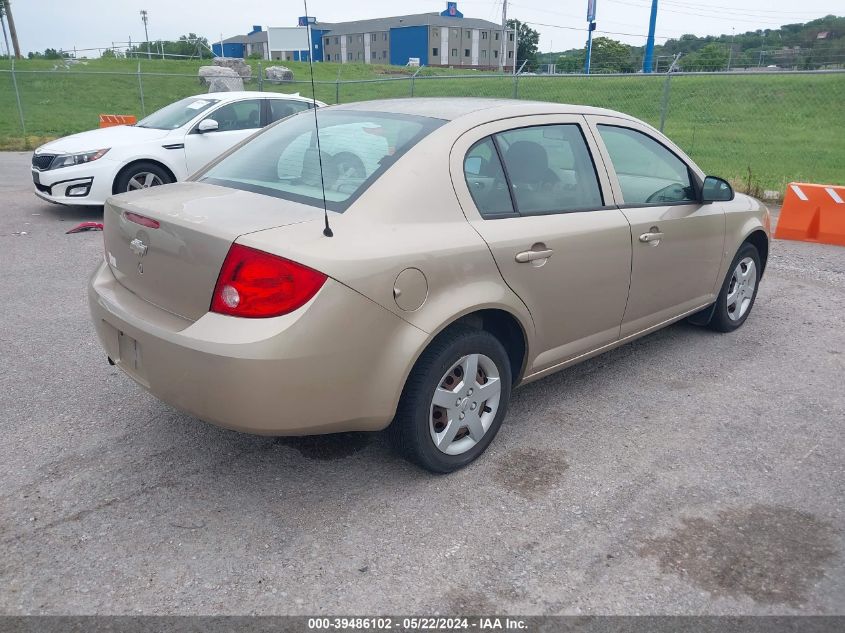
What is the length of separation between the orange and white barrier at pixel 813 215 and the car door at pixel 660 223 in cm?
434

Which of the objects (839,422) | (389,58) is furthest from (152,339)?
(389,58)

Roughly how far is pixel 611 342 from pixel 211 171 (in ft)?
8.02

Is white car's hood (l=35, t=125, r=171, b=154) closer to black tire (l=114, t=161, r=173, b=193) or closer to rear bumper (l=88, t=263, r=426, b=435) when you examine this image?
black tire (l=114, t=161, r=173, b=193)

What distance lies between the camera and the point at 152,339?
2.89m

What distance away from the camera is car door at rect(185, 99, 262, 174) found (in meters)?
9.23

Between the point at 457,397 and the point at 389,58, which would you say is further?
the point at 389,58

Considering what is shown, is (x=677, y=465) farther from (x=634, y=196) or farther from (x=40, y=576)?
(x=40, y=576)

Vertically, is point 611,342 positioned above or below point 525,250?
below

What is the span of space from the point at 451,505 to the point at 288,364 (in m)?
1.01

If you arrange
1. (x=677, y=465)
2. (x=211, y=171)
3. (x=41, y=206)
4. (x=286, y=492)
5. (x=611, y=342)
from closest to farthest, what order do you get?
(x=286, y=492) → (x=677, y=465) → (x=211, y=171) → (x=611, y=342) → (x=41, y=206)

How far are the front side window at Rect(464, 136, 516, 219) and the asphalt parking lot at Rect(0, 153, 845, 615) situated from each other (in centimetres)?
120

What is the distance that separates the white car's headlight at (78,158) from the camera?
28.5 ft

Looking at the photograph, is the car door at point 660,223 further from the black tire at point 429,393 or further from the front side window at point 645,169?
the black tire at point 429,393

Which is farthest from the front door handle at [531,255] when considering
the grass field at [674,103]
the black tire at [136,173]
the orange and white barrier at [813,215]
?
the grass field at [674,103]
